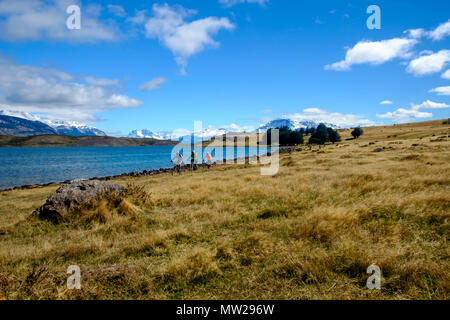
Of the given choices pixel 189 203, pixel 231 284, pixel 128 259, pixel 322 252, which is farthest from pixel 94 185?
pixel 322 252

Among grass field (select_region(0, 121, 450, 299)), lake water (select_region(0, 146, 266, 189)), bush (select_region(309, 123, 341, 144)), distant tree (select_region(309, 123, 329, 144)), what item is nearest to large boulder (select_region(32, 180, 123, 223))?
grass field (select_region(0, 121, 450, 299))

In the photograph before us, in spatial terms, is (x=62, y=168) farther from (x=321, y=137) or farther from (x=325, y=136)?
(x=325, y=136)

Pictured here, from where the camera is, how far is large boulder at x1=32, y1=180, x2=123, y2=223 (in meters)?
10.0

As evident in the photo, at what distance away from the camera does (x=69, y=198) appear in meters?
10.4

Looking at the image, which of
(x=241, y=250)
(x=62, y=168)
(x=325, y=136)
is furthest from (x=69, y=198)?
(x=325, y=136)

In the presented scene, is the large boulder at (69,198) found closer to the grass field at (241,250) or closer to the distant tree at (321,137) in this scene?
the grass field at (241,250)

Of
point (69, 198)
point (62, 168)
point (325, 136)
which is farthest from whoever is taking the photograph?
point (325, 136)

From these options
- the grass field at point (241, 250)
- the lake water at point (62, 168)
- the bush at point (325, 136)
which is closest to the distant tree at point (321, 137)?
the bush at point (325, 136)

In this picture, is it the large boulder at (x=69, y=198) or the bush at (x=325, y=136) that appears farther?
the bush at (x=325, y=136)

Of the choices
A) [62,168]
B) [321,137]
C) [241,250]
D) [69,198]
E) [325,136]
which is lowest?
[62,168]

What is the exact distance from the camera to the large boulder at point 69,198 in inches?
394

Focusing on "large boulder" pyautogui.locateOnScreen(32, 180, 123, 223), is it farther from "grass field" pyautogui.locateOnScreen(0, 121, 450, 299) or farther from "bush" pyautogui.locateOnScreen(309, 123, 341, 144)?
"bush" pyautogui.locateOnScreen(309, 123, 341, 144)
